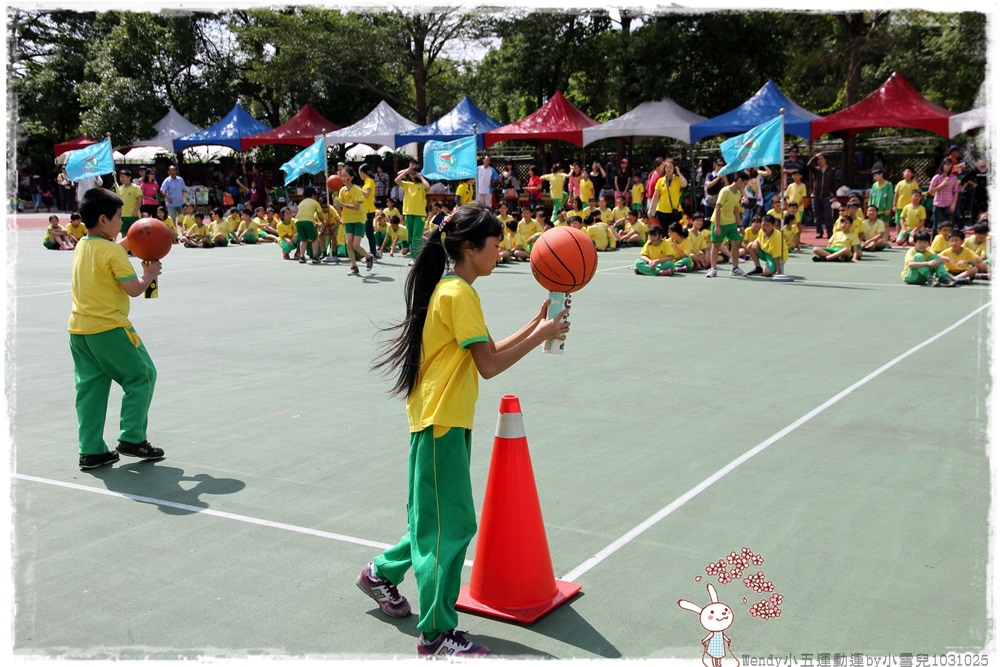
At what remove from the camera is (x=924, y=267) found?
15.1 meters

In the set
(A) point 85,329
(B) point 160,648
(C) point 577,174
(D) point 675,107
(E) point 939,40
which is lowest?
(B) point 160,648

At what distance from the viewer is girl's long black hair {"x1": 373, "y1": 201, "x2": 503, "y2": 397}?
3.99 meters

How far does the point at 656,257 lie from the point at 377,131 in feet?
59.9

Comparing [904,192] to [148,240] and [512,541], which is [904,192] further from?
[512,541]

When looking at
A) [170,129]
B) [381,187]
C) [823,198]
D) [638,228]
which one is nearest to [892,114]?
[823,198]

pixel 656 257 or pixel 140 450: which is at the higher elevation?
pixel 656 257

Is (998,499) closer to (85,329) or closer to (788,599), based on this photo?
(788,599)

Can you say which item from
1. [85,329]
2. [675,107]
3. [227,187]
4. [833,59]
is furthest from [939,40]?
[85,329]

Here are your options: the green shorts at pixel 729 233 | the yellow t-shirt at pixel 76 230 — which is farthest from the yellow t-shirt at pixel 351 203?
the yellow t-shirt at pixel 76 230

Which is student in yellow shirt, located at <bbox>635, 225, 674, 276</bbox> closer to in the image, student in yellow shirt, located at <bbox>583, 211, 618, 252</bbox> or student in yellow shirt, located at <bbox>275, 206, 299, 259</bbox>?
student in yellow shirt, located at <bbox>583, 211, 618, 252</bbox>

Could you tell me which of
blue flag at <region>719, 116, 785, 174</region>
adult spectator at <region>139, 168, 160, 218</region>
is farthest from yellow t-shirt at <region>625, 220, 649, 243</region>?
adult spectator at <region>139, 168, 160, 218</region>

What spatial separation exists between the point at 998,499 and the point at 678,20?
105 ft

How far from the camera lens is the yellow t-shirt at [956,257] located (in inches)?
600

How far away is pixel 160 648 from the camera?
4.03 m
